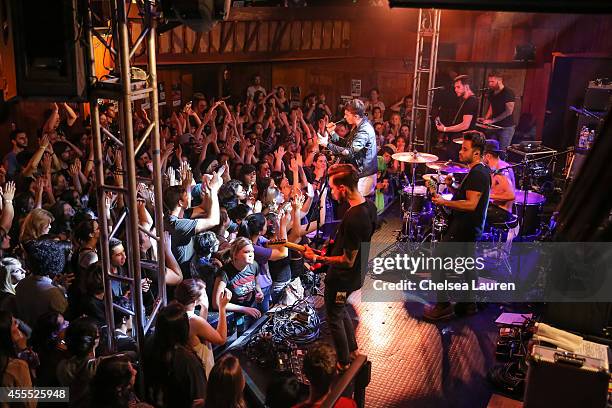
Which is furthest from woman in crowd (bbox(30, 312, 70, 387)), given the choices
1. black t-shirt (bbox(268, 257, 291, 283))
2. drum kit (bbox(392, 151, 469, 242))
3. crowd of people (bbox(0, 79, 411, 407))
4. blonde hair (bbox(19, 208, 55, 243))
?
drum kit (bbox(392, 151, 469, 242))

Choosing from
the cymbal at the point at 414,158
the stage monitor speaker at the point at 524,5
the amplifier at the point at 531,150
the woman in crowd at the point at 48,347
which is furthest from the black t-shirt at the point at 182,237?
the amplifier at the point at 531,150

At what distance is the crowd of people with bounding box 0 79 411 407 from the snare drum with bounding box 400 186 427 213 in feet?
2.70

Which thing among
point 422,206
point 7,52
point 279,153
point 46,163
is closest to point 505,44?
point 422,206

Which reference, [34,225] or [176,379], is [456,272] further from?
[34,225]

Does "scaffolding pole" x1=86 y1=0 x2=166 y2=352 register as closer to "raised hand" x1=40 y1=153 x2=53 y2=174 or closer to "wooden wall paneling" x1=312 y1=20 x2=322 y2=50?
"raised hand" x1=40 y1=153 x2=53 y2=174

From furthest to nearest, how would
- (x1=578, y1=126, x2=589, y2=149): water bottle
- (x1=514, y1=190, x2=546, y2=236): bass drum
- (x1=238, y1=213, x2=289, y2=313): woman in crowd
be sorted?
(x1=578, y1=126, x2=589, y2=149): water bottle < (x1=514, y1=190, x2=546, y2=236): bass drum < (x1=238, y1=213, x2=289, y2=313): woman in crowd

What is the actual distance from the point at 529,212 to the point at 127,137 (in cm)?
490

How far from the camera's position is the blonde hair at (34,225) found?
4.11 meters

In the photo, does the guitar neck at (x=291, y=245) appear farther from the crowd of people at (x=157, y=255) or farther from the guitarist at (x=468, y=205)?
the guitarist at (x=468, y=205)

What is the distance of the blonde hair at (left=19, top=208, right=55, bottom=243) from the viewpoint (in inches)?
162

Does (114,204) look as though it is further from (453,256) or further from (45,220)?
(453,256)

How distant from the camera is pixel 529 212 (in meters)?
6.64

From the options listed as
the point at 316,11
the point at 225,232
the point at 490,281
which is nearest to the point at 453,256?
the point at 490,281

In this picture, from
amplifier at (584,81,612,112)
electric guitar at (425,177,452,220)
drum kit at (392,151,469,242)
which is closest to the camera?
electric guitar at (425,177,452,220)
